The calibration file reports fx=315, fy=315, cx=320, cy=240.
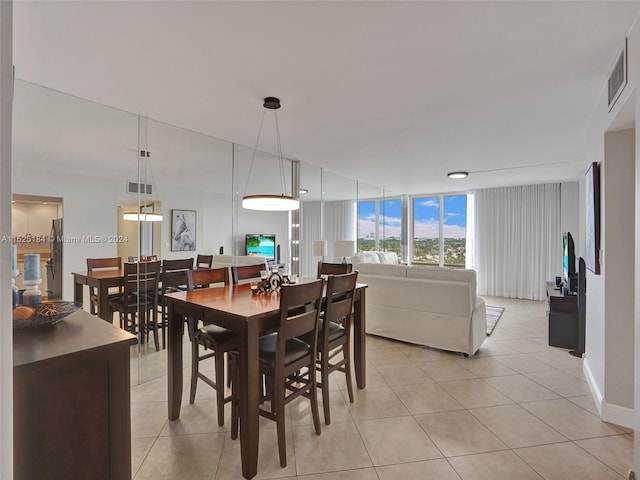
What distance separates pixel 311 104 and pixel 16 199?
89.8 inches

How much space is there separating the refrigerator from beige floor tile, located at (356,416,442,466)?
249cm

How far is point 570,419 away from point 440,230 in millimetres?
6087

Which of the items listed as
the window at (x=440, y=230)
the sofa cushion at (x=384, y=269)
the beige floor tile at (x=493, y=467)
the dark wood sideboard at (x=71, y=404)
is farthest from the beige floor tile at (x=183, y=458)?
the window at (x=440, y=230)

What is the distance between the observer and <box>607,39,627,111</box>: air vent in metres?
1.85

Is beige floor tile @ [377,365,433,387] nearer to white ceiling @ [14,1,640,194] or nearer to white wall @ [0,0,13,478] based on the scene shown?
white ceiling @ [14,1,640,194]

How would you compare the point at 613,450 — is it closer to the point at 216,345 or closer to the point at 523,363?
the point at 523,363

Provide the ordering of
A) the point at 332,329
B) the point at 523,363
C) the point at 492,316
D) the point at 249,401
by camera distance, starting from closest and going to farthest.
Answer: the point at 249,401 → the point at 332,329 → the point at 523,363 → the point at 492,316

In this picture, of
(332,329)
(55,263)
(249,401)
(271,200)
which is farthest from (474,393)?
(55,263)

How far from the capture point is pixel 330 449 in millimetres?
1937

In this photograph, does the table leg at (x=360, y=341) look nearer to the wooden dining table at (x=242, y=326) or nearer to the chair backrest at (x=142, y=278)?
the wooden dining table at (x=242, y=326)

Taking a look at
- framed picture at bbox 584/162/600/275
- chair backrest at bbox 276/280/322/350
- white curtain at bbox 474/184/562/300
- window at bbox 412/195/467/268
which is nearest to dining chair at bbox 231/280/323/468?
chair backrest at bbox 276/280/322/350

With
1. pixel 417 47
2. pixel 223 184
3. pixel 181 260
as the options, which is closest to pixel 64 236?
pixel 181 260

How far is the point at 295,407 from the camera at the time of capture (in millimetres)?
2410

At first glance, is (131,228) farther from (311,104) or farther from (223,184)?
(311,104)
